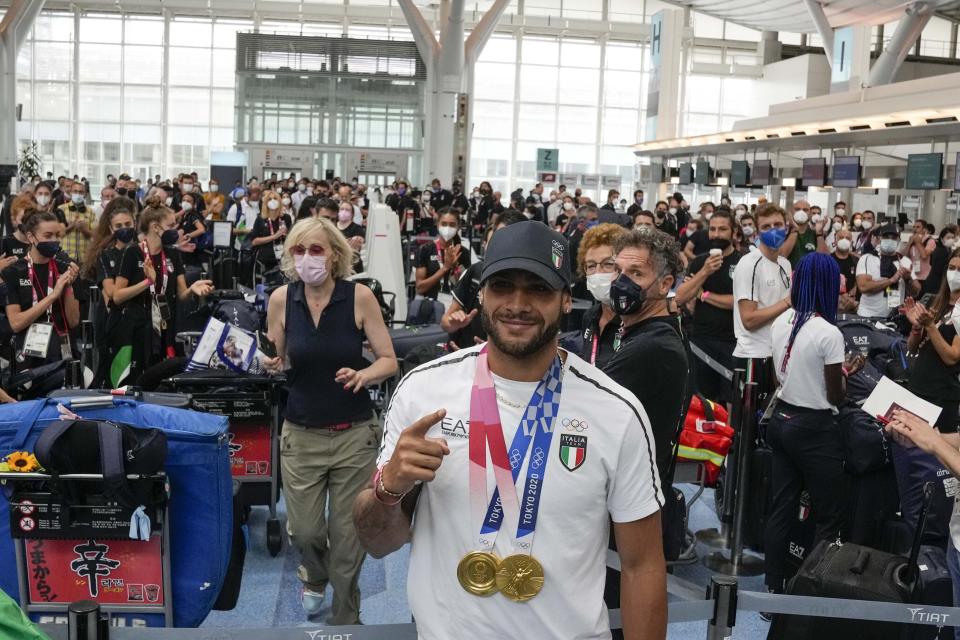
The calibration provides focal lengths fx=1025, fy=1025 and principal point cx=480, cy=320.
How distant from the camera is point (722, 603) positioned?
2971mm

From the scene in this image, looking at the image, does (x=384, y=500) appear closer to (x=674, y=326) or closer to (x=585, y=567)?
(x=585, y=567)

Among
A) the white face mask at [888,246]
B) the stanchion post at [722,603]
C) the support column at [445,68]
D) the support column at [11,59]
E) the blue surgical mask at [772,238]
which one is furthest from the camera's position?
the support column at [11,59]

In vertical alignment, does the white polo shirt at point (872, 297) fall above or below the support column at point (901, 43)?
below

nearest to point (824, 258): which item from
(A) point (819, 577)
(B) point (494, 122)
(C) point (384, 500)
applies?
(A) point (819, 577)

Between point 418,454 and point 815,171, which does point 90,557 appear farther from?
point 815,171

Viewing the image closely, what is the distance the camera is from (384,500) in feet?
6.58

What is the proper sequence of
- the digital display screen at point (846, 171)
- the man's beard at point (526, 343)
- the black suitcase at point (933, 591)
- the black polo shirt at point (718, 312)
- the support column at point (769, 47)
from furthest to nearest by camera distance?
1. the support column at point (769, 47)
2. the digital display screen at point (846, 171)
3. the black polo shirt at point (718, 312)
4. the black suitcase at point (933, 591)
5. the man's beard at point (526, 343)

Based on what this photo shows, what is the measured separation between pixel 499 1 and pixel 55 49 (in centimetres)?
1875

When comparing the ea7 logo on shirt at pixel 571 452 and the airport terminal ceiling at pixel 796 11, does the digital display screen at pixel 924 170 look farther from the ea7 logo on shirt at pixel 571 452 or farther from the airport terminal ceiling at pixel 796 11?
the ea7 logo on shirt at pixel 571 452

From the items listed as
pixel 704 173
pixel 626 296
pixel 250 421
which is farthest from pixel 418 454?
pixel 704 173

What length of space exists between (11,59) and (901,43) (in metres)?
32.1

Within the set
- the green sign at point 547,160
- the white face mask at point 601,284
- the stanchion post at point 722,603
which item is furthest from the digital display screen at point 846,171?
the stanchion post at point 722,603

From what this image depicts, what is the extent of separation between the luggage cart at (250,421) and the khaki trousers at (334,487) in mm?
1102

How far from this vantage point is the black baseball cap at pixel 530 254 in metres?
1.98
